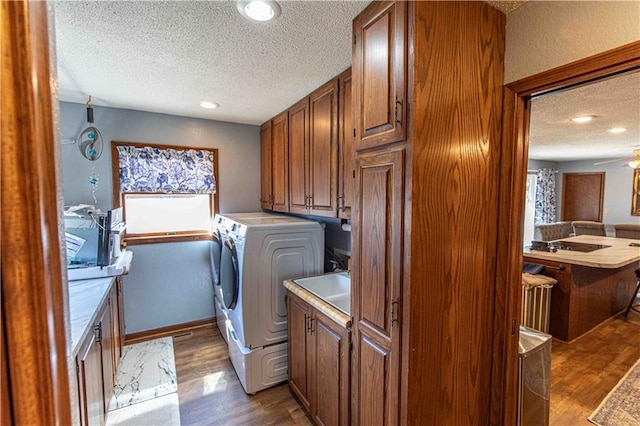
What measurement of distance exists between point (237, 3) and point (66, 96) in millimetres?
2156

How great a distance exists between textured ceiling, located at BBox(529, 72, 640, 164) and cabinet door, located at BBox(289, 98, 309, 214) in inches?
61.2

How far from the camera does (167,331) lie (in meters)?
3.11

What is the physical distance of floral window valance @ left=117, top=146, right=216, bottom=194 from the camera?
2.85 m

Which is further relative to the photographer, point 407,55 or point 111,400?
point 111,400

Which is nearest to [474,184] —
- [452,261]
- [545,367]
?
[452,261]

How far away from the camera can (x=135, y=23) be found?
1411 mm

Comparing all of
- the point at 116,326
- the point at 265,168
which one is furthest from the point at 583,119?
the point at 116,326

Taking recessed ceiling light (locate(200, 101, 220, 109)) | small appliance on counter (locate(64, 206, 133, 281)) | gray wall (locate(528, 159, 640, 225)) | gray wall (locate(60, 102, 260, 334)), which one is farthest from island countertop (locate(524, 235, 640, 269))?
small appliance on counter (locate(64, 206, 133, 281))

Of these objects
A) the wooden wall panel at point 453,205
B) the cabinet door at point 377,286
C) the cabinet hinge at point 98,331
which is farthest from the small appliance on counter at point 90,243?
the wooden wall panel at point 453,205

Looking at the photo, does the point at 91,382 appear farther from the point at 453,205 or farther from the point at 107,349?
the point at 453,205

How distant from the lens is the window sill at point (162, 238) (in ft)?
9.61

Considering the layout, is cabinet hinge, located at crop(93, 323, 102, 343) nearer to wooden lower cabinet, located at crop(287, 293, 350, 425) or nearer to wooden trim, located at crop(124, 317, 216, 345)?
wooden lower cabinet, located at crop(287, 293, 350, 425)

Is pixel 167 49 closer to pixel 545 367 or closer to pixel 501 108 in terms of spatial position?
pixel 501 108

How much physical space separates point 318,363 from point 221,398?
37.2 inches
